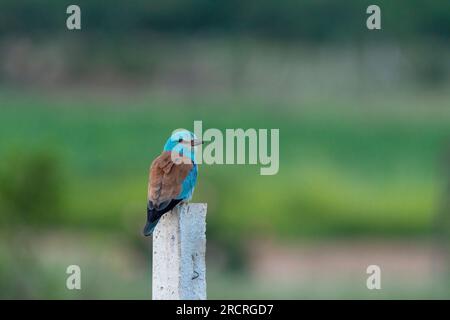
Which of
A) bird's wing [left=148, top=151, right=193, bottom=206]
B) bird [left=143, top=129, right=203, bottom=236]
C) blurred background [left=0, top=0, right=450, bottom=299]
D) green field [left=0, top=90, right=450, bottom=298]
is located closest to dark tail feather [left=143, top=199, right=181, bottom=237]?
bird [left=143, top=129, right=203, bottom=236]

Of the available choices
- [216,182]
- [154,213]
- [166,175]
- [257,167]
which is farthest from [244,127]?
[154,213]

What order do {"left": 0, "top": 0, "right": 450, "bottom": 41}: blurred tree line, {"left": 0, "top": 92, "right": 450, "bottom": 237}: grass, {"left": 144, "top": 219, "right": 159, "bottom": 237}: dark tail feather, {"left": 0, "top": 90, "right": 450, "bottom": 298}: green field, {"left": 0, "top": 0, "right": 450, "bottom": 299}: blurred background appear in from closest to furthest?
{"left": 144, "top": 219, "right": 159, "bottom": 237}: dark tail feather, {"left": 0, "top": 90, "right": 450, "bottom": 298}: green field, {"left": 0, "top": 0, "right": 450, "bottom": 299}: blurred background, {"left": 0, "top": 92, "right": 450, "bottom": 237}: grass, {"left": 0, "top": 0, "right": 450, "bottom": 41}: blurred tree line

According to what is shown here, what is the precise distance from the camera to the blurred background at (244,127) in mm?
10328

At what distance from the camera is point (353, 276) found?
1082cm

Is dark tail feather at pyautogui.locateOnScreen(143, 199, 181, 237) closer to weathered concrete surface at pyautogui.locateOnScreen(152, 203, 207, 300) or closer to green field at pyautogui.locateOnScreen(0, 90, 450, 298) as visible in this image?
weathered concrete surface at pyautogui.locateOnScreen(152, 203, 207, 300)

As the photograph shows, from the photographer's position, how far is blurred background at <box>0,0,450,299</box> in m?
10.3

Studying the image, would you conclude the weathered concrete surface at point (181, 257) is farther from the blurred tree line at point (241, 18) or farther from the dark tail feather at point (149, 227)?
the blurred tree line at point (241, 18)

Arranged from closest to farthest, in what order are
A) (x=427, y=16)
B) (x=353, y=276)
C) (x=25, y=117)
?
(x=353, y=276) < (x=25, y=117) < (x=427, y=16)

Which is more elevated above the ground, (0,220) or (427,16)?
(427,16)

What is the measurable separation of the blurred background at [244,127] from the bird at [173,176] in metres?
3.37
